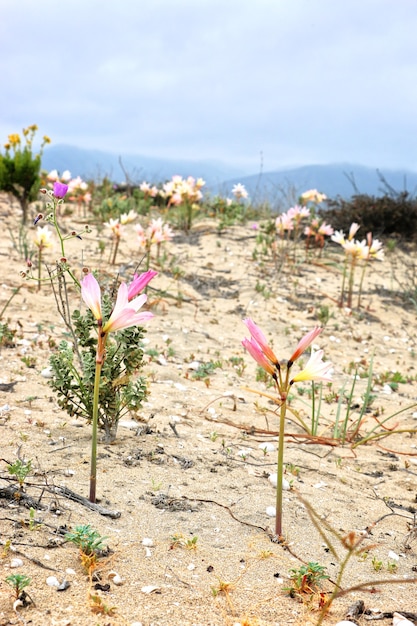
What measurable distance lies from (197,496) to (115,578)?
73cm

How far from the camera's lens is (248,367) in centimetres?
520

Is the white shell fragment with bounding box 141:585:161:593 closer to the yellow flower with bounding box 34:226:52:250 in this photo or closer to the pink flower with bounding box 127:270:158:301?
the pink flower with bounding box 127:270:158:301

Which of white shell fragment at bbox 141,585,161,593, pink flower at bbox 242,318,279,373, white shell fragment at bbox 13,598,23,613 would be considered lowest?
white shell fragment at bbox 141,585,161,593

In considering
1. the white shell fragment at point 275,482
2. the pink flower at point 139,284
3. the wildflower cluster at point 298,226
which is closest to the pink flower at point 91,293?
the pink flower at point 139,284

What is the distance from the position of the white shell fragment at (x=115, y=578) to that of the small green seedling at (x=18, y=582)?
281 millimetres

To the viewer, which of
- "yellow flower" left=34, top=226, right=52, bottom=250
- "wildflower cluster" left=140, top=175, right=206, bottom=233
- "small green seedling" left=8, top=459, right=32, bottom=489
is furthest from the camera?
"wildflower cluster" left=140, top=175, right=206, bottom=233

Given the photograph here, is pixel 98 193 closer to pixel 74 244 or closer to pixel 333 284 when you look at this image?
pixel 74 244

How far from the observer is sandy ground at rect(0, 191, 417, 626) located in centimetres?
185

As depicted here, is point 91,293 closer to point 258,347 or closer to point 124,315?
point 124,315

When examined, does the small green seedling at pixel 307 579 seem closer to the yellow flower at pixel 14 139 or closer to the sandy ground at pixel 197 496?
the sandy ground at pixel 197 496

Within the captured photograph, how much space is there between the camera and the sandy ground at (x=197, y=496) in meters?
1.85

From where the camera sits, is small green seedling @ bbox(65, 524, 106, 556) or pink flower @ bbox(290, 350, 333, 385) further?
pink flower @ bbox(290, 350, 333, 385)

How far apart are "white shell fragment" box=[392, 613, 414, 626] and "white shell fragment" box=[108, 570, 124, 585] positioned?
2.82 ft

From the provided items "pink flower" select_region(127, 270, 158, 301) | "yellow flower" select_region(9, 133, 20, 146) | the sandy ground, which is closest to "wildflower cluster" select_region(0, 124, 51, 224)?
"yellow flower" select_region(9, 133, 20, 146)
